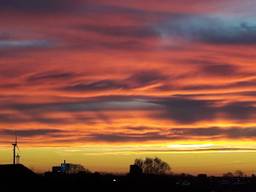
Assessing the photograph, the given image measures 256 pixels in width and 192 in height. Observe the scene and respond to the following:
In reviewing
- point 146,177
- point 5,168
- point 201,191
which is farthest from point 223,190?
point 5,168

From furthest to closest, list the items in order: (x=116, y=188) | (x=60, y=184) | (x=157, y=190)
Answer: (x=157, y=190)
(x=116, y=188)
(x=60, y=184)

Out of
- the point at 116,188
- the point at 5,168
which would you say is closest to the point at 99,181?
the point at 116,188

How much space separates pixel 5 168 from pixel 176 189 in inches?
1220

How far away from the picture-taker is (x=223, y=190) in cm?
18388

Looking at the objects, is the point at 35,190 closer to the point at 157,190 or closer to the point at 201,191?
the point at 157,190

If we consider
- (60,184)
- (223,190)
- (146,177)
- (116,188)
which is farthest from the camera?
(223,190)

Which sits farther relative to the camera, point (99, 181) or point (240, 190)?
point (240, 190)

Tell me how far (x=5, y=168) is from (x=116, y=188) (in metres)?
15.3

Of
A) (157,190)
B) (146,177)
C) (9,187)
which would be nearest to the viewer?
(9,187)

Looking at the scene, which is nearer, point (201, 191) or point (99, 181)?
point (99, 181)

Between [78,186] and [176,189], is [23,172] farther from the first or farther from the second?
[176,189]

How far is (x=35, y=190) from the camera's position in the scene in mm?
79062

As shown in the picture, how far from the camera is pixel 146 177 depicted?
10719 cm

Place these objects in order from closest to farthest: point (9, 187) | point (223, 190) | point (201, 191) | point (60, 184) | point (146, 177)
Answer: point (9, 187), point (60, 184), point (146, 177), point (201, 191), point (223, 190)
